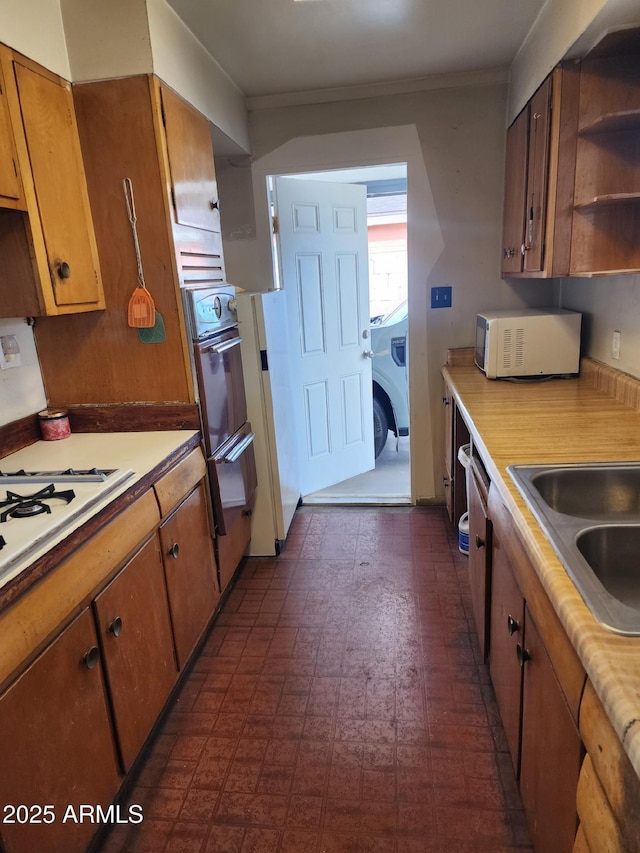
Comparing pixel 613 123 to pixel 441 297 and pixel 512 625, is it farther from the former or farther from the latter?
pixel 512 625

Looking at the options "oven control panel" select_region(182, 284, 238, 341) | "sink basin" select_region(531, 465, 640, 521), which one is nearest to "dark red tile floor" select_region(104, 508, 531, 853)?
"sink basin" select_region(531, 465, 640, 521)

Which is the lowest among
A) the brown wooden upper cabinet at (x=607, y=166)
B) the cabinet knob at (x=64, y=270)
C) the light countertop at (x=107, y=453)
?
the light countertop at (x=107, y=453)

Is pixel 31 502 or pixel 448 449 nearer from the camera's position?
pixel 31 502

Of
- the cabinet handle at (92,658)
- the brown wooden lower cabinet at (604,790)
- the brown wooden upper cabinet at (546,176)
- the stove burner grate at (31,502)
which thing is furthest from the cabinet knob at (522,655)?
the brown wooden upper cabinet at (546,176)

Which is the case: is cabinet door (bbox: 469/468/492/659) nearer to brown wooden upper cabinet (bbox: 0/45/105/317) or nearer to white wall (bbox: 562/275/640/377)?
white wall (bbox: 562/275/640/377)

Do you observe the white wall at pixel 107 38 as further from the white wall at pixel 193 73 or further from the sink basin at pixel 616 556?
the sink basin at pixel 616 556

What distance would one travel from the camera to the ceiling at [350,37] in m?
1.90

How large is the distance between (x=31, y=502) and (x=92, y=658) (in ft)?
1.35

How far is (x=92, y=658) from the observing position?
1229 millimetres

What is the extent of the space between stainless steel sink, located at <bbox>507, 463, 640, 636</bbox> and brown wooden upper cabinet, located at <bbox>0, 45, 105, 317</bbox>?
1507mm

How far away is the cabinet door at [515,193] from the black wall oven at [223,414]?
1.36m

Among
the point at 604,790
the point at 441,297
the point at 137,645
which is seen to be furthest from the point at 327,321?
the point at 604,790

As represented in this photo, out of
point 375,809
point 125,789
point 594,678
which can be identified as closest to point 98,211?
point 125,789

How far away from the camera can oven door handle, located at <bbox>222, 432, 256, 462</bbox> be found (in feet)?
7.10
